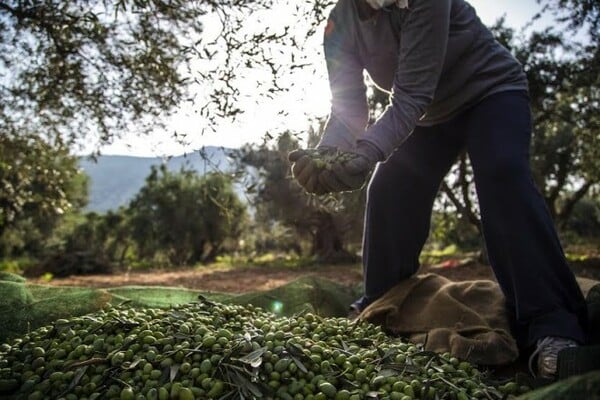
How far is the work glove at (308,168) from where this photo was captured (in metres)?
2.49

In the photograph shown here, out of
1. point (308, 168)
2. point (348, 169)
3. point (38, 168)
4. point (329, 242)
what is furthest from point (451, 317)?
point (329, 242)

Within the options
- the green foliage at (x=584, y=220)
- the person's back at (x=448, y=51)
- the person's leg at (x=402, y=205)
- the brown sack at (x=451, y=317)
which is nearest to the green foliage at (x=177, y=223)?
the green foliage at (x=584, y=220)

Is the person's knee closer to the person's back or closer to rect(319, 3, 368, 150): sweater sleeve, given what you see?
the person's back

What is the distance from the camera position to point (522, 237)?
2.62 m

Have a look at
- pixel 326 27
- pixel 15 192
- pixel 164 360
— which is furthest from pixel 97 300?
pixel 15 192

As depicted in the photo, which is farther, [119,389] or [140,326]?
[140,326]

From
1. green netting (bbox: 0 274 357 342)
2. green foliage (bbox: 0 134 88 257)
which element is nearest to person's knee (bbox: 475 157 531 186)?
green netting (bbox: 0 274 357 342)

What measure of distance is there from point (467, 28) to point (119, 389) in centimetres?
249

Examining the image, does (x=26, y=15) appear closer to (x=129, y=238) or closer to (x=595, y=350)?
(x=595, y=350)

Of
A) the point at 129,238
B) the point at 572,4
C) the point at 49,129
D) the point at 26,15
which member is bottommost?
the point at 129,238

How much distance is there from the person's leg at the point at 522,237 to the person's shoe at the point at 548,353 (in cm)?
3

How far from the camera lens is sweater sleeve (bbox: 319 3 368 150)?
3.11 m

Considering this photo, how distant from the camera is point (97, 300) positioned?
123 inches

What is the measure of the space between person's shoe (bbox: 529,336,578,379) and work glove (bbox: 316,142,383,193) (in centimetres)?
114
